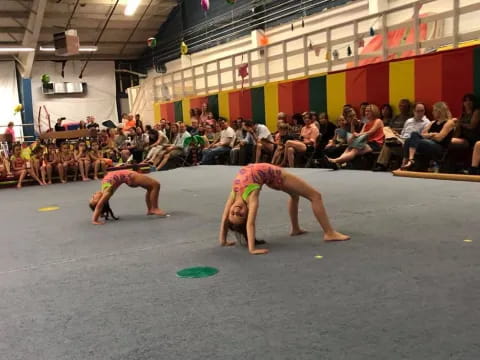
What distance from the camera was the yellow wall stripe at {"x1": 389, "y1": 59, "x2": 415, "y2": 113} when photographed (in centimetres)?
813

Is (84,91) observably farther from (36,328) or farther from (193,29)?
(36,328)

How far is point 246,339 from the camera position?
2041mm

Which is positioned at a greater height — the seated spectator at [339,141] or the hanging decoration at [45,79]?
the hanging decoration at [45,79]

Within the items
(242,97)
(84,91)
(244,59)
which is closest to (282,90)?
(242,97)

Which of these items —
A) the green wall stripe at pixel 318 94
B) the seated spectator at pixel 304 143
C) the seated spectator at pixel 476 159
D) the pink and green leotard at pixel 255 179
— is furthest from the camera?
the green wall stripe at pixel 318 94

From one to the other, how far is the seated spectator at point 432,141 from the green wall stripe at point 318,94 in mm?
2981

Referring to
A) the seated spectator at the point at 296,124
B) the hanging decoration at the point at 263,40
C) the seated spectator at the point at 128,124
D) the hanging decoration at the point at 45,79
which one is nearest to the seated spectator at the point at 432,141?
the seated spectator at the point at 296,124

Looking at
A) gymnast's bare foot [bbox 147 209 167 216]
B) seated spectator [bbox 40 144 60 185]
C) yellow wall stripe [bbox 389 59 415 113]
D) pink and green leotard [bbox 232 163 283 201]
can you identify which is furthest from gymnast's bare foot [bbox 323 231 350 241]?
seated spectator [bbox 40 144 60 185]

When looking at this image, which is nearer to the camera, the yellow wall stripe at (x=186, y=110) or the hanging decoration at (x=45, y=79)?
the yellow wall stripe at (x=186, y=110)

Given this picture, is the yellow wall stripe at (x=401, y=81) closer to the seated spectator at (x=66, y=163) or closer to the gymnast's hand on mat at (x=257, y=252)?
the gymnast's hand on mat at (x=257, y=252)

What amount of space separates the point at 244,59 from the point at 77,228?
11023 mm

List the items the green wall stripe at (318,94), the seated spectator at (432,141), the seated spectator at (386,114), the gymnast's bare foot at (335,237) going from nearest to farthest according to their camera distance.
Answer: the gymnast's bare foot at (335,237) < the seated spectator at (432,141) < the seated spectator at (386,114) < the green wall stripe at (318,94)

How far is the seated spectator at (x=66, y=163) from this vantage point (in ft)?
30.3

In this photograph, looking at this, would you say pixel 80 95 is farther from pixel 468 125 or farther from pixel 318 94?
pixel 468 125
